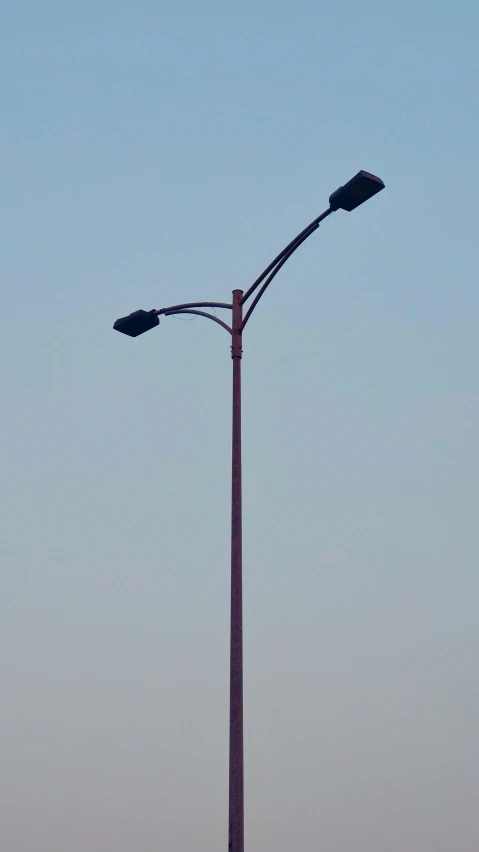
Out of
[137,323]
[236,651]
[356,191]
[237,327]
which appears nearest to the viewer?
[236,651]

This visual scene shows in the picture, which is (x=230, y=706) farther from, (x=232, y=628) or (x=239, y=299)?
(x=239, y=299)

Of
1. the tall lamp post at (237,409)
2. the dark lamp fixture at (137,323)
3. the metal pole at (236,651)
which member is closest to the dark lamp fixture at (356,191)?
the tall lamp post at (237,409)

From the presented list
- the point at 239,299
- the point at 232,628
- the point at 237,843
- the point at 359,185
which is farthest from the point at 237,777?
the point at 359,185

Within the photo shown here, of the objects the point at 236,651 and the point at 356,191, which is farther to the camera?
the point at 356,191

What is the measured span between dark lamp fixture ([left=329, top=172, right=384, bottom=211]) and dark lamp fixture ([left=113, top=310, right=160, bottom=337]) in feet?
9.99

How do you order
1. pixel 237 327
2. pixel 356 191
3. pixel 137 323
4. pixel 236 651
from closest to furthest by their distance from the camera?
pixel 236 651
pixel 356 191
pixel 237 327
pixel 137 323

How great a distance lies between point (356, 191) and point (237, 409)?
114 inches

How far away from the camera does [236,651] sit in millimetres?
12164

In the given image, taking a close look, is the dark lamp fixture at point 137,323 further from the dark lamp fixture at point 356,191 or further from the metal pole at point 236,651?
the dark lamp fixture at point 356,191

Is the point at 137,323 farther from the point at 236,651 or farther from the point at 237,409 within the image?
the point at 236,651

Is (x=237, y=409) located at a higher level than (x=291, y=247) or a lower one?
lower

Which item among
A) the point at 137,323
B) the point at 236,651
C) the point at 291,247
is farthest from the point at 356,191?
the point at 236,651

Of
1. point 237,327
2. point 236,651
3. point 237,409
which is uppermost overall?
point 237,327

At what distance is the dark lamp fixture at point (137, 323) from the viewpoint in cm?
1524
